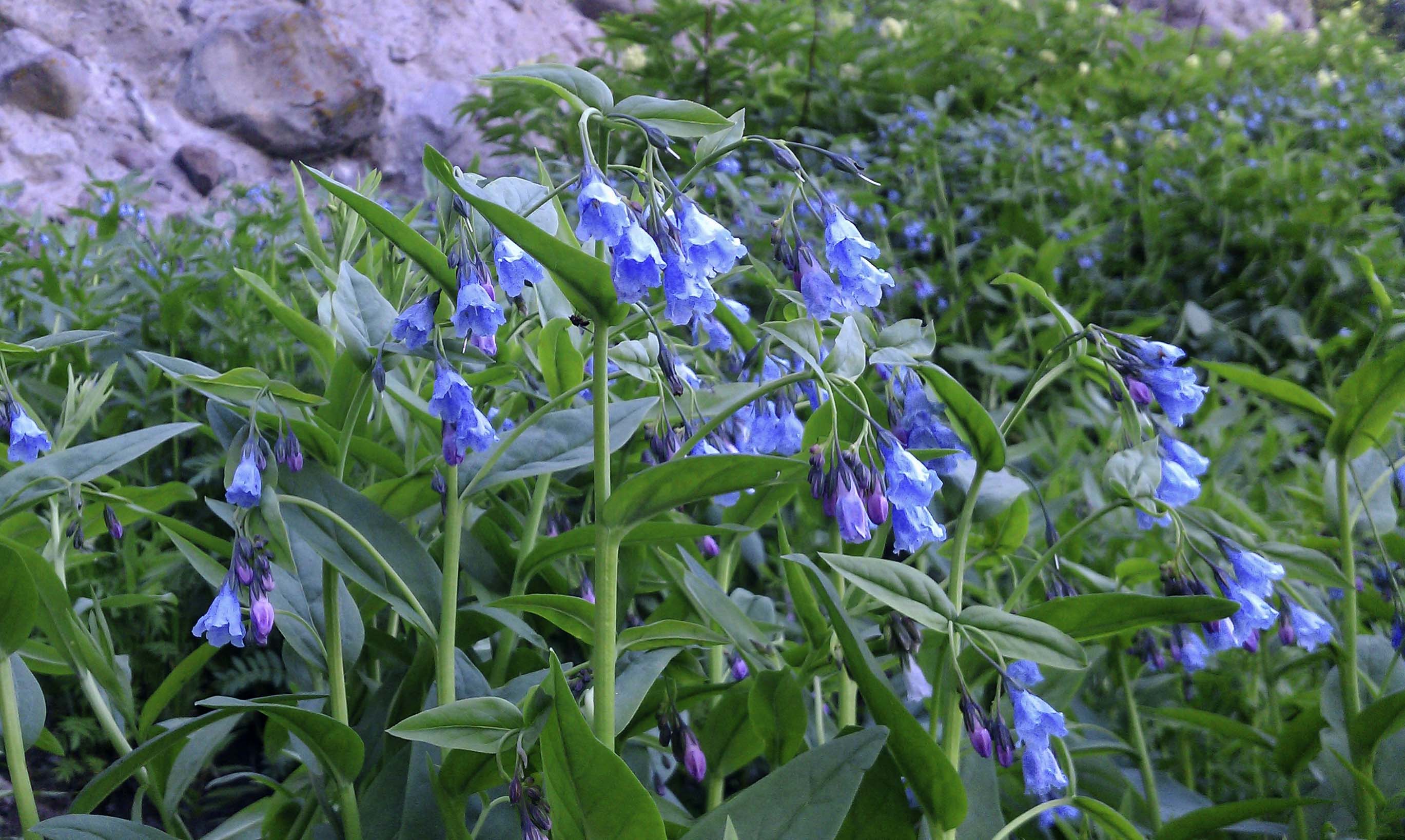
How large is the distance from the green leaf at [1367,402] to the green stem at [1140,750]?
0.40 metres

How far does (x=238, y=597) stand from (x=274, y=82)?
4.35 metres

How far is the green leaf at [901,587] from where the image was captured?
891mm

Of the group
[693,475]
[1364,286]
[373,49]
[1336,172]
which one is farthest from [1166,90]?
[693,475]

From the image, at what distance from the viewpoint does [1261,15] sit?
324 inches

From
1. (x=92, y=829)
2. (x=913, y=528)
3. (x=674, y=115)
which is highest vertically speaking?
(x=674, y=115)

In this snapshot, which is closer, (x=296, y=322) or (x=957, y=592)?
(x=957, y=592)

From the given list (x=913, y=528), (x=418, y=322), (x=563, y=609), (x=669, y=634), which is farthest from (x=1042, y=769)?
(x=418, y=322)

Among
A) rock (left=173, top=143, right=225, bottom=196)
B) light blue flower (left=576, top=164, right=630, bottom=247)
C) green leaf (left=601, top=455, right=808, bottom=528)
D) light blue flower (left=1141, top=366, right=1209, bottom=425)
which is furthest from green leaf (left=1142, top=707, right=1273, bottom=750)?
rock (left=173, top=143, right=225, bottom=196)

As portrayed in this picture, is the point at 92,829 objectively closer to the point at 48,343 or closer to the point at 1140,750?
the point at 48,343

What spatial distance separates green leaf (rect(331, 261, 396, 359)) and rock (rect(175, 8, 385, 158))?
4.03 meters

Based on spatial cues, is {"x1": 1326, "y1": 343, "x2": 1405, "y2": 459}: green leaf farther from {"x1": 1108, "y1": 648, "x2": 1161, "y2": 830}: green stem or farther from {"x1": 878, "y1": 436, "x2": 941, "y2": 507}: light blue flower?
{"x1": 878, "y1": 436, "x2": 941, "y2": 507}: light blue flower

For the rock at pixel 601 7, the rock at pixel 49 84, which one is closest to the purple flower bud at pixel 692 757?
the rock at pixel 49 84

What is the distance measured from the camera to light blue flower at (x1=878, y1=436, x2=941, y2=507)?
0.90 metres

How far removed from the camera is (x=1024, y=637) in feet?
3.03
